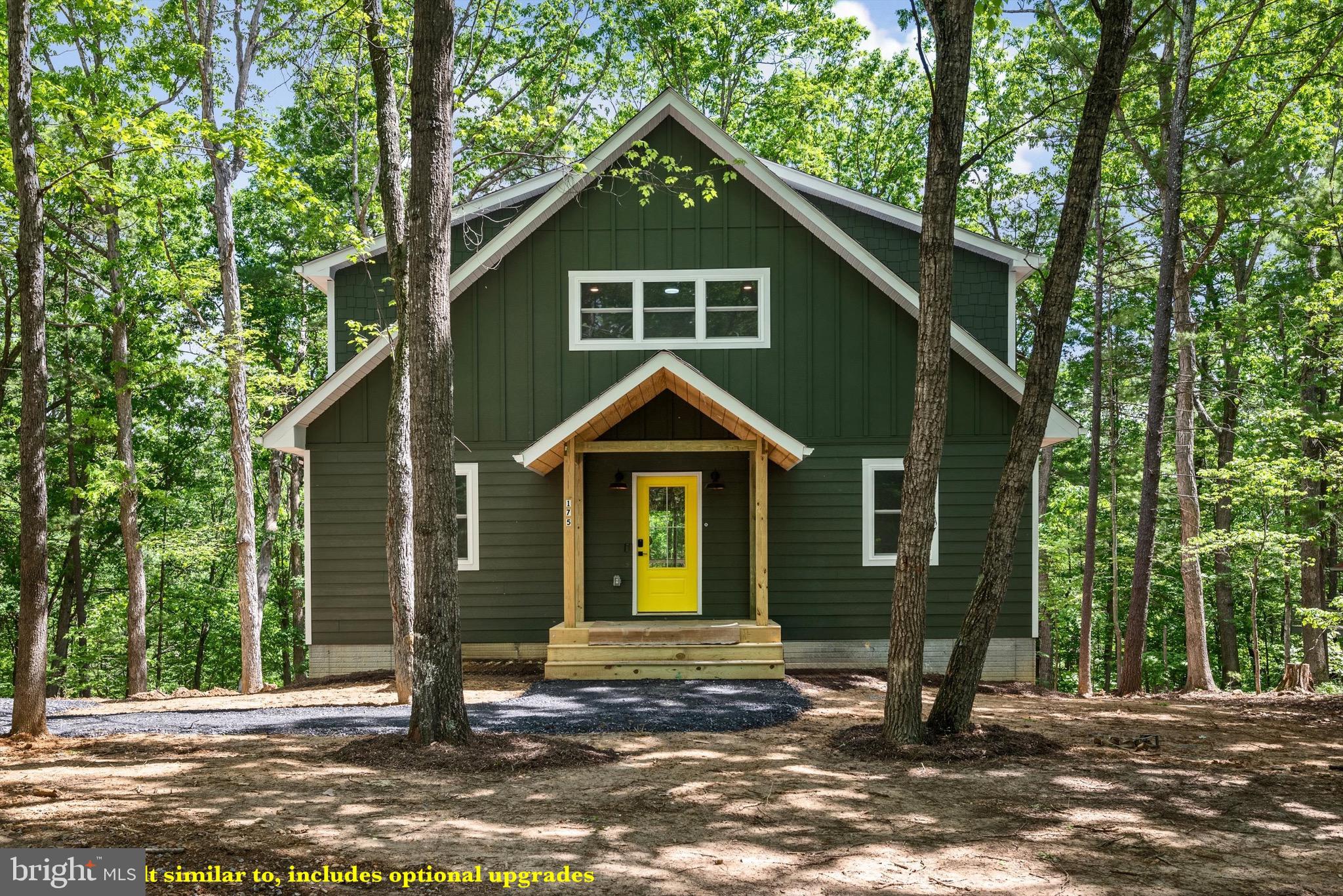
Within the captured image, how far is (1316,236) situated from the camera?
14.9 meters

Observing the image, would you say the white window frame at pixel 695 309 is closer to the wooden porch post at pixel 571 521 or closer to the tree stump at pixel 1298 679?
the wooden porch post at pixel 571 521

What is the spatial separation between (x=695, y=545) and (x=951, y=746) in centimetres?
609

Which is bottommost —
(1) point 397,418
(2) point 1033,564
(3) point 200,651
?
(3) point 200,651

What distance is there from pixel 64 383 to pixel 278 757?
1534 cm

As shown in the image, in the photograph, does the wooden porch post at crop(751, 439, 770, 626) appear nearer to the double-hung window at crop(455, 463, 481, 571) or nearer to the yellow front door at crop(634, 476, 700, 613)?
the yellow front door at crop(634, 476, 700, 613)

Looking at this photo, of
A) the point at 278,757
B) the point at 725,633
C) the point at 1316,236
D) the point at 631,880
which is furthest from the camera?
the point at 1316,236

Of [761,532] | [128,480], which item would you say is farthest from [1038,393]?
[128,480]

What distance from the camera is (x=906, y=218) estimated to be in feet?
45.3

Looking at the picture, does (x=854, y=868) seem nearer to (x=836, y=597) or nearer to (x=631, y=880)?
(x=631, y=880)

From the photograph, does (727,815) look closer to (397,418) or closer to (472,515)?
(397,418)

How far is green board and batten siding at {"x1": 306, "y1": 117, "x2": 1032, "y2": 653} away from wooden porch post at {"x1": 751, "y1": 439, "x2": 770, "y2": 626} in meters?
0.93

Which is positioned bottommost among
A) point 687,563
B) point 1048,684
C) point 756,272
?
point 1048,684

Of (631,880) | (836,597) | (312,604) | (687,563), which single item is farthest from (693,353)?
(631,880)

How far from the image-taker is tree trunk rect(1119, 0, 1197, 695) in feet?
40.8
